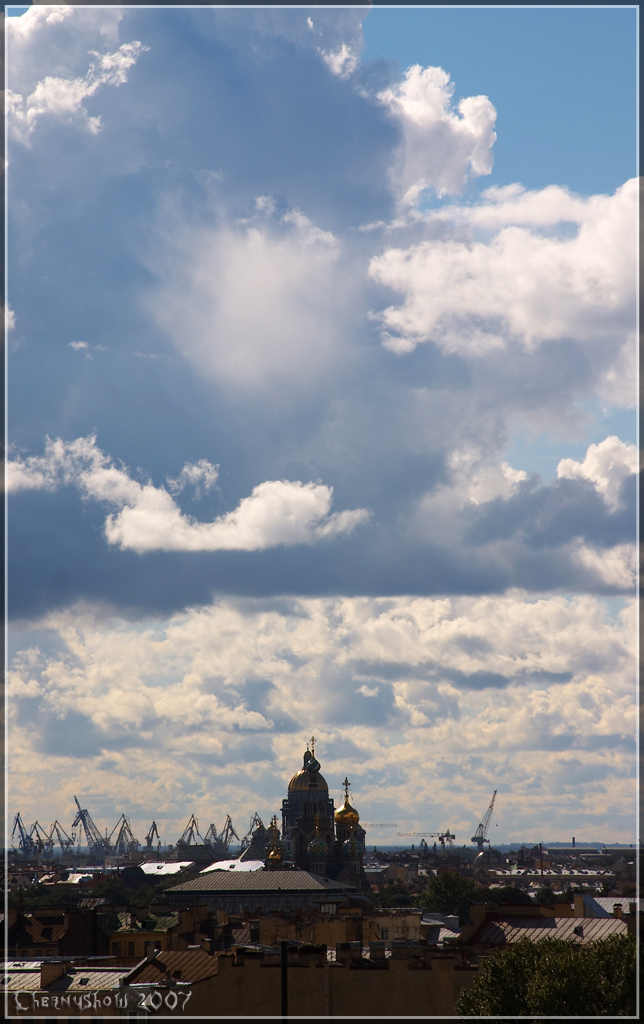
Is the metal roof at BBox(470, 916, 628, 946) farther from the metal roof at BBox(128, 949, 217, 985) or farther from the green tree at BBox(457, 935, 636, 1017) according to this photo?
the green tree at BBox(457, 935, 636, 1017)

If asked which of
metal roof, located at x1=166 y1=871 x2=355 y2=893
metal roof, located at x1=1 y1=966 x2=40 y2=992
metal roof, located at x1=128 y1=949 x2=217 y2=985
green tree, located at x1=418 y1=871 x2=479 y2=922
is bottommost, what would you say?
green tree, located at x1=418 y1=871 x2=479 y2=922

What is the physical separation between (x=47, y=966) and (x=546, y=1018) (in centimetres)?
2535

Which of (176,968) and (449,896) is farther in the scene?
(449,896)

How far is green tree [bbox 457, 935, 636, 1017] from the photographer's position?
41375 millimetres

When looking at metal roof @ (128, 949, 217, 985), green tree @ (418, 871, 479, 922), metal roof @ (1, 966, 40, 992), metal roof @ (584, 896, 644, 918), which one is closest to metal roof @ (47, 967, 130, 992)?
metal roof @ (128, 949, 217, 985)

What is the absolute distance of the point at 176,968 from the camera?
54.9 meters

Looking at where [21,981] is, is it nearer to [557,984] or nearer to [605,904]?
[557,984]

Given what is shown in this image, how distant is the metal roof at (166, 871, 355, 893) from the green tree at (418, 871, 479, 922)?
12.7 meters

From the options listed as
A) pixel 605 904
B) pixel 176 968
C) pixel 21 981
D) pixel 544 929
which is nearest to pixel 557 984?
pixel 176 968

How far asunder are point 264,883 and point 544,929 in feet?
286

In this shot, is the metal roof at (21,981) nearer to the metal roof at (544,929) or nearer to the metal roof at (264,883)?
the metal roof at (544,929)

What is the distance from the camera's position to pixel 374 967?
47844 mm

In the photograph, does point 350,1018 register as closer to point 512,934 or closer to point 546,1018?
point 546,1018

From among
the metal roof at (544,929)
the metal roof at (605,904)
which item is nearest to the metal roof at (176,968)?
the metal roof at (544,929)
